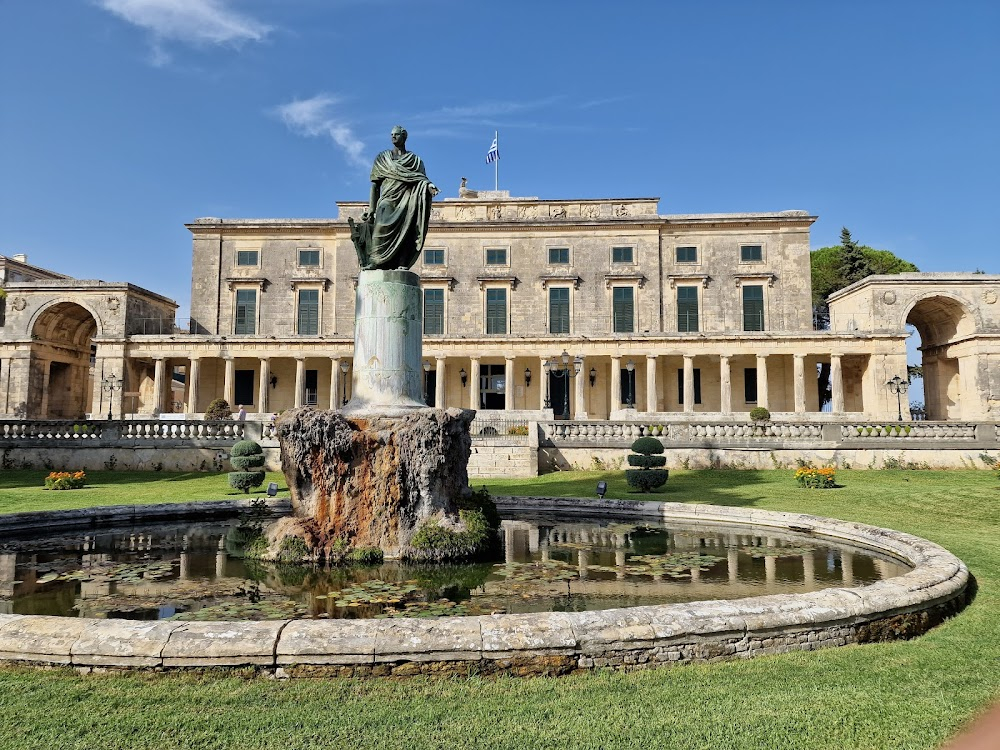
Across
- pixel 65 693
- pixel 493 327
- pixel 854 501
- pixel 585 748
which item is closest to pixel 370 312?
pixel 65 693

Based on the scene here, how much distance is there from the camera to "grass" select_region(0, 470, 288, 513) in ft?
46.8

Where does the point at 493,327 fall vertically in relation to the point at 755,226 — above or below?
below

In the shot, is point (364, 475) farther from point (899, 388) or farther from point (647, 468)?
point (899, 388)

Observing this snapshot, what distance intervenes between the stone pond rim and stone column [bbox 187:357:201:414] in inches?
1517

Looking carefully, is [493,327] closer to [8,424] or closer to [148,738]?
[8,424]

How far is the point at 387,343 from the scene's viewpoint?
31.5 feet

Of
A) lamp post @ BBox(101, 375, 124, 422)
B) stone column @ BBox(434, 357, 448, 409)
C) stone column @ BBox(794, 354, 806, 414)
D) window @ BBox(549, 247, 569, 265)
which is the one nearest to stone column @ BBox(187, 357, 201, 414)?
lamp post @ BBox(101, 375, 124, 422)

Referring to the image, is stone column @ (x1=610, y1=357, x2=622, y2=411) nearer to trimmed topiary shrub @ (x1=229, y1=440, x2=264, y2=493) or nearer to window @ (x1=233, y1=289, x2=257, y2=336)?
window @ (x1=233, y1=289, x2=257, y2=336)

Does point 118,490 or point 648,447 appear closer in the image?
point 118,490

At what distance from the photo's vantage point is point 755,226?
43000mm

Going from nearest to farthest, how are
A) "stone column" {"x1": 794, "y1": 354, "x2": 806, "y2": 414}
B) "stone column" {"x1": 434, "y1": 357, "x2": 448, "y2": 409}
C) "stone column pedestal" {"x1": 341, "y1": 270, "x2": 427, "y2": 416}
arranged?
"stone column pedestal" {"x1": 341, "y1": 270, "x2": 427, "y2": 416} < "stone column" {"x1": 794, "y1": 354, "x2": 806, "y2": 414} < "stone column" {"x1": 434, "y1": 357, "x2": 448, "y2": 409}

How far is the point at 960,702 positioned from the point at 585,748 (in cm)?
250

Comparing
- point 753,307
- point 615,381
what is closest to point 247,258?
point 615,381

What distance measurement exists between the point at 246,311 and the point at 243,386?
5309 millimetres
